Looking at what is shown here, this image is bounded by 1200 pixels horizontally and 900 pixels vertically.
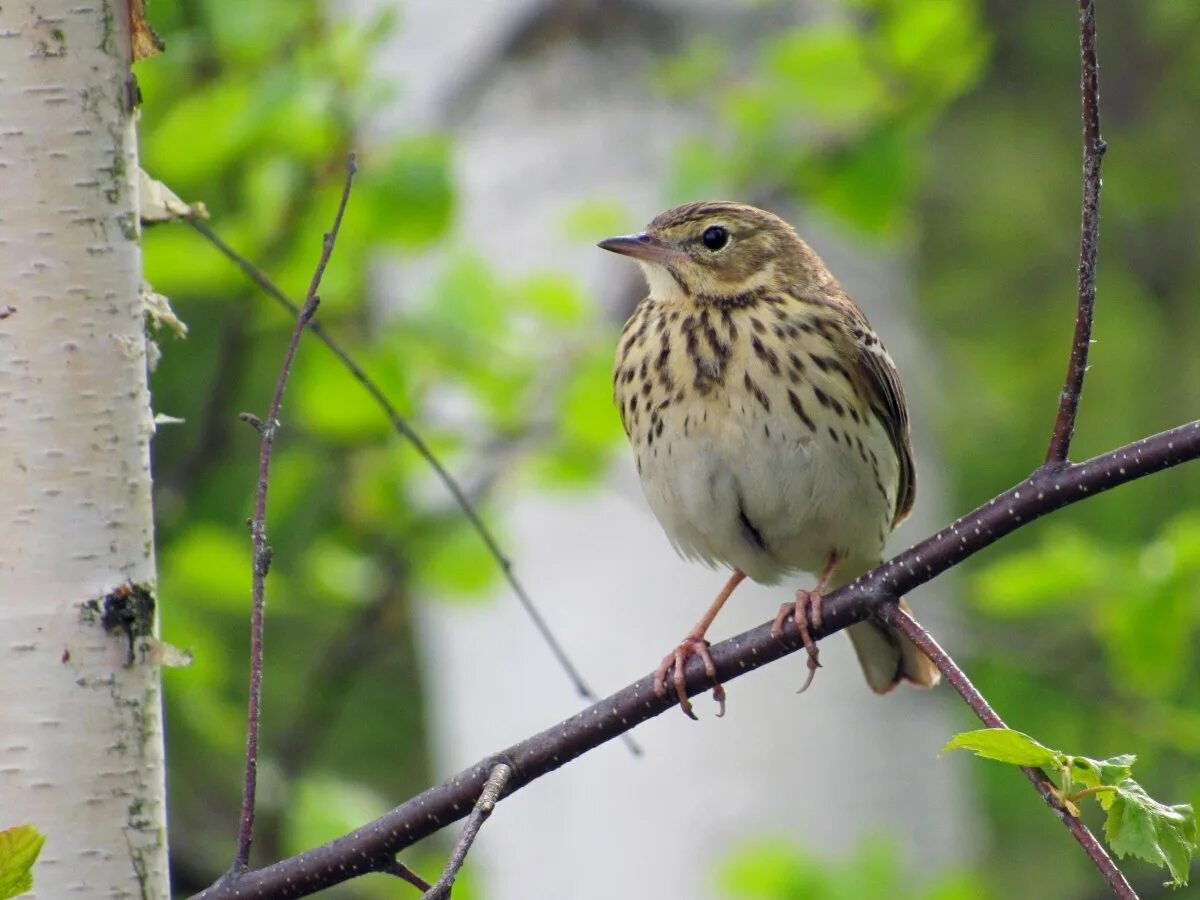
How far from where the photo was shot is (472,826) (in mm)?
2041

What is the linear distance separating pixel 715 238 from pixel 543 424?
1.41 metres

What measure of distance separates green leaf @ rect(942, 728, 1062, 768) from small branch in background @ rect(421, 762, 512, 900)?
548 mm

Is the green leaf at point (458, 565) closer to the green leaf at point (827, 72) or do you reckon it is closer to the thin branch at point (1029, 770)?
the green leaf at point (827, 72)

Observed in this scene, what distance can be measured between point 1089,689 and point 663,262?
9.57 feet

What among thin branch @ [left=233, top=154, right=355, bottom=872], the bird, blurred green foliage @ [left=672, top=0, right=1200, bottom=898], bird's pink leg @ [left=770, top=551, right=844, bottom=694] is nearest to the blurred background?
blurred green foliage @ [left=672, top=0, right=1200, bottom=898]

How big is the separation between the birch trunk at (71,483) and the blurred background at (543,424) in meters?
2.00

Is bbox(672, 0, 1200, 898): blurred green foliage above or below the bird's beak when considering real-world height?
above

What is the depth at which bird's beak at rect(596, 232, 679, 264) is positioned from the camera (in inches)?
166

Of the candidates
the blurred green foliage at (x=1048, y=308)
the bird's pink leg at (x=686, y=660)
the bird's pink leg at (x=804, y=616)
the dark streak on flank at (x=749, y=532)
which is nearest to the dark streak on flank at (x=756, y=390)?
the dark streak on flank at (x=749, y=532)

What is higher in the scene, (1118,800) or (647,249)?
(647,249)

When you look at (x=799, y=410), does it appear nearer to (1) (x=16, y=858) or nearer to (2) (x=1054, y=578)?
(2) (x=1054, y=578)

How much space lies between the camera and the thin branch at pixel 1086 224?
6.71 feet

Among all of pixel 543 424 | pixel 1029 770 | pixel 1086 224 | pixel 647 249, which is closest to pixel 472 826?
pixel 1029 770

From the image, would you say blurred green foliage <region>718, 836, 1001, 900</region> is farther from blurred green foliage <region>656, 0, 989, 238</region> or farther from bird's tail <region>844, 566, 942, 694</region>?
blurred green foliage <region>656, 0, 989, 238</region>
